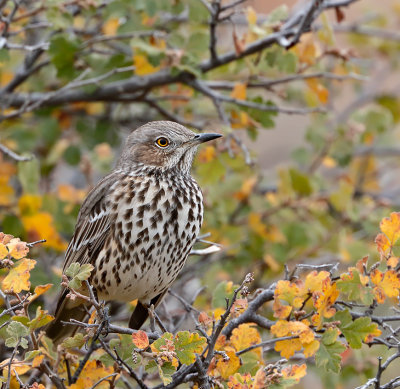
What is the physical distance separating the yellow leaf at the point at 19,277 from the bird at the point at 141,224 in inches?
38.4

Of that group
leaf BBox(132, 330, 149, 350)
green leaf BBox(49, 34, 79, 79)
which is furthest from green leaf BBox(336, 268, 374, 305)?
green leaf BBox(49, 34, 79, 79)

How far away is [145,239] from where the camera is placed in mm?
3963

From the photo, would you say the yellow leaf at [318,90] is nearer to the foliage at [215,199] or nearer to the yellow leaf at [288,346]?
the foliage at [215,199]

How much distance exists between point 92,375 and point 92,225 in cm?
120

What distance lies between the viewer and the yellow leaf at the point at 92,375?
10.6 ft

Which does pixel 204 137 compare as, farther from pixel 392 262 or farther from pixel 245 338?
pixel 392 262

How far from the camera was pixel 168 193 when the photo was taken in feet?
13.7

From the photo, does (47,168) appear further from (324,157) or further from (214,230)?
(324,157)

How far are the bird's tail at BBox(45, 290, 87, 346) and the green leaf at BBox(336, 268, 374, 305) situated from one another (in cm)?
164

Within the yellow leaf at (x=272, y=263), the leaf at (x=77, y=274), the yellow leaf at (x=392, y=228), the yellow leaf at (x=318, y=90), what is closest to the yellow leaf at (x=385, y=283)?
the yellow leaf at (x=392, y=228)

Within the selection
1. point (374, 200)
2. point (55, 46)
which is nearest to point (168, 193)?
point (55, 46)

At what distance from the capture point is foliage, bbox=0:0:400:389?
3.06m

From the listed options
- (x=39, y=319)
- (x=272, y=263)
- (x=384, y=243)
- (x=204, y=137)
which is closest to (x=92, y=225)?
(x=204, y=137)

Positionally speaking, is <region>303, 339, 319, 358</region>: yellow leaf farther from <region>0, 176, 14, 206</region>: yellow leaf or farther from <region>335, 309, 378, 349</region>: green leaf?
<region>0, 176, 14, 206</region>: yellow leaf
